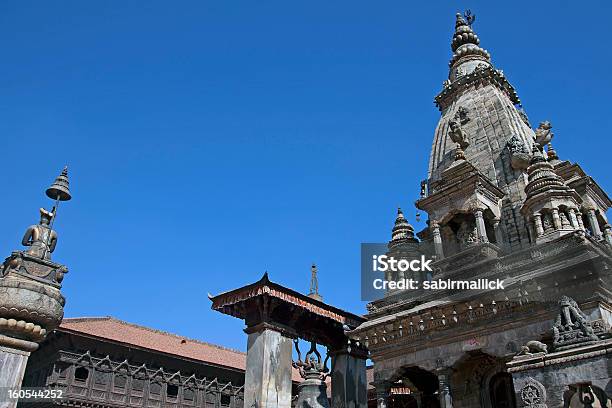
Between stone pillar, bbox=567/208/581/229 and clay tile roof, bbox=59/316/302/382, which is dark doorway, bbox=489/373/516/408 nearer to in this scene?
stone pillar, bbox=567/208/581/229

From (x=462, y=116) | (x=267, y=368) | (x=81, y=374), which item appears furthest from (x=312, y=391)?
(x=81, y=374)

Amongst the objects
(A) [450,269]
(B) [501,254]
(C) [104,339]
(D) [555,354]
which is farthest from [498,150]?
(C) [104,339]

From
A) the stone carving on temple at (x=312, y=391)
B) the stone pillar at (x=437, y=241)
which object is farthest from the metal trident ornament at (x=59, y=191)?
the stone pillar at (x=437, y=241)

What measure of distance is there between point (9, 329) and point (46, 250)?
2.18 m

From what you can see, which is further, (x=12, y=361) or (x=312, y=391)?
(x=312, y=391)

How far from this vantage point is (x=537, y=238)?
18078mm

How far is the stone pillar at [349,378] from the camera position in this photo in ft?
57.4

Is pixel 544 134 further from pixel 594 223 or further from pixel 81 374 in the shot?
pixel 81 374

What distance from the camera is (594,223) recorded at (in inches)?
828

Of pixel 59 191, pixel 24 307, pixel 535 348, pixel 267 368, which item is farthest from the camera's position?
pixel 267 368

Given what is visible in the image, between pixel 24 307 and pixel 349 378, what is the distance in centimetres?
1132

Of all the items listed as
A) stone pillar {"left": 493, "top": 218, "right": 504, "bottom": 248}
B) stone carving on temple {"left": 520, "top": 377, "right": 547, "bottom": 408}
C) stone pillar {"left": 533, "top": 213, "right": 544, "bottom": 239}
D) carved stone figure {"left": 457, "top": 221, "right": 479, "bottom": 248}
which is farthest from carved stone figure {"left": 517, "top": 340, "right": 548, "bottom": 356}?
stone pillar {"left": 493, "top": 218, "right": 504, "bottom": 248}

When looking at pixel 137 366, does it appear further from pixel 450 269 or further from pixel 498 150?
pixel 498 150

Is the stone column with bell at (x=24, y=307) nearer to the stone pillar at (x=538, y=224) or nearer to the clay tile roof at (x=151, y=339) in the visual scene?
the stone pillar at (x=538, y=224)
